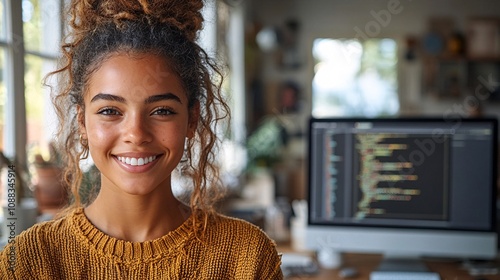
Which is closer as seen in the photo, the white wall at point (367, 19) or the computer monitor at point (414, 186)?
the computer monitor at point (414, 186)

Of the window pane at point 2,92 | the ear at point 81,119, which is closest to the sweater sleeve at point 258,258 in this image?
the ear at point 81,119

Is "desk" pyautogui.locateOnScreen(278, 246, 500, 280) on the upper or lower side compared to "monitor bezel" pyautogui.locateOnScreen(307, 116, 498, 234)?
lower

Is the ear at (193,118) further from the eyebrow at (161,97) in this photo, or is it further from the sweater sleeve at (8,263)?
the sweater sleeve at (8,263)

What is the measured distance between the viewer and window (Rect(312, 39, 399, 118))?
617 centimetres

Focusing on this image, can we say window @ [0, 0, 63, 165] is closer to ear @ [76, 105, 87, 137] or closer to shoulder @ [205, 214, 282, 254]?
ear @ [76, 105, 87, 137]

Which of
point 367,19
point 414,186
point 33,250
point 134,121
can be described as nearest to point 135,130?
point 134,121

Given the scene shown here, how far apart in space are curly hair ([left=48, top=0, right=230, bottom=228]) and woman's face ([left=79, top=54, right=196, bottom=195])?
0.09 feet

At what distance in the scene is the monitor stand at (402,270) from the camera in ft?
6.07

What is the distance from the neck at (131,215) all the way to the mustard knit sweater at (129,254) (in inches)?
0.6

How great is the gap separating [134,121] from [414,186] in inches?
45.1

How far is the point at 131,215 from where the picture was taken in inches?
41.6

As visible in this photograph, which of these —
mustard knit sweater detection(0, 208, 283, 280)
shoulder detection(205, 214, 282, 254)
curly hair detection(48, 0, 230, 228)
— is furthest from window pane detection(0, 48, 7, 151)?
shoulder detection(205, 214, 282, 254)

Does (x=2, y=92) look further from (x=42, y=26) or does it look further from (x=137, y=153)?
(x=137, y=153)

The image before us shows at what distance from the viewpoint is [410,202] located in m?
1.90
